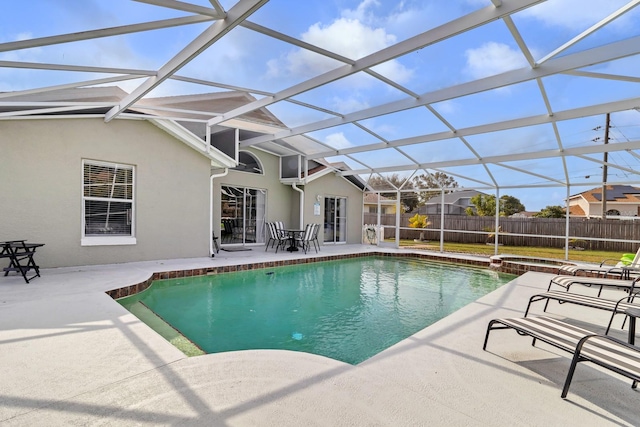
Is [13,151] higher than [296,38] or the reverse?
the reverse

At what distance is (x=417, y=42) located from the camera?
15.1 feet

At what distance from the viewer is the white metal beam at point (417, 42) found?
152 inches

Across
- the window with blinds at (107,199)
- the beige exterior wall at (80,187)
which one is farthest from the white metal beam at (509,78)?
the window with blinds at (107,199)

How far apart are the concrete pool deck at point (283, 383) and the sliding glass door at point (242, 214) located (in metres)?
8.08

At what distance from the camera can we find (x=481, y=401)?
2479mm

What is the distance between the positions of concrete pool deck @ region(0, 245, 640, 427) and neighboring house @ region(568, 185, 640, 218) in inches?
754

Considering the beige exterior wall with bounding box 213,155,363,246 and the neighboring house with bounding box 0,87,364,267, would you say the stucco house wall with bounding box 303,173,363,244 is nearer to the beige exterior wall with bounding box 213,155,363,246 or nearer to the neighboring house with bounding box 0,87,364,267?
the beige exterior wall with bounding box 213,155,363,246

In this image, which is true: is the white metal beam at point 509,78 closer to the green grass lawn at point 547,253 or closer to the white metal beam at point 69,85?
the white metal beam at point 69,85

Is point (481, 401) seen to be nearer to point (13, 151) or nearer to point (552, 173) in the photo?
point (13, 151)

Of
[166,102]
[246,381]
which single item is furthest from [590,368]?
[166,102]

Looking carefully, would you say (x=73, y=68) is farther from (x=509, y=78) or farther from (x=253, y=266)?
(x=509, y=78)

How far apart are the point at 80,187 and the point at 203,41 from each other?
5246 mm

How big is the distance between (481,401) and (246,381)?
1.78 m

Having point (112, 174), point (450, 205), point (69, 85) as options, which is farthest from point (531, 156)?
point (450, 205)
